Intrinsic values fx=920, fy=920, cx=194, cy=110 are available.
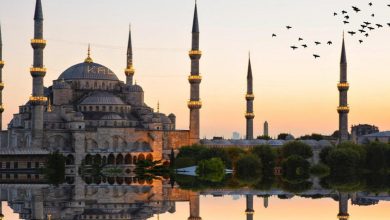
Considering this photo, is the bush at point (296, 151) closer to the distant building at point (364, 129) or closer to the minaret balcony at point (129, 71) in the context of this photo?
the minaret balcony at point (129, 71)

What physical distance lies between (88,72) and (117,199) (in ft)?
196

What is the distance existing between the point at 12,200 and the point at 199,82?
52257 millimetres

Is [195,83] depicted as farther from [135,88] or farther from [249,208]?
[249,208]

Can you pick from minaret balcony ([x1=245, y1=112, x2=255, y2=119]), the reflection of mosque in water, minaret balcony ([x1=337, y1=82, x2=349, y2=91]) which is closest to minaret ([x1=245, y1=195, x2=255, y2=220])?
the reflection of mosque in water

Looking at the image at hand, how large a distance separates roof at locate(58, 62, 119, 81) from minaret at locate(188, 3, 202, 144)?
14093mm

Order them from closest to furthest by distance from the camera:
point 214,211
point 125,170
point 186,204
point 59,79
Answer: point 214,211
point 186,204
point 125,170
point 59,79

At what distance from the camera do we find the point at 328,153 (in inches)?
3457

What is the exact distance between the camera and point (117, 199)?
162 feet

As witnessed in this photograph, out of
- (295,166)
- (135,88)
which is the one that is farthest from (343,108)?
(135,88)

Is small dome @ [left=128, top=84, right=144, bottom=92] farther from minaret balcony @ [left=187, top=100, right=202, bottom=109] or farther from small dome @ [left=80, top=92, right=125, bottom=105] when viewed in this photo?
minaret balcony @ [left=187, top=100, right=202, bottom=109]

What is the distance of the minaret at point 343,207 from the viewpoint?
129 ft

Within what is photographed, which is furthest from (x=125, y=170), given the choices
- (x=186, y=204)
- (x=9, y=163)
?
(x=186, y=204)

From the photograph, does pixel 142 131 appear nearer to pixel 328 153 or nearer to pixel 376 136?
pixel 328 153

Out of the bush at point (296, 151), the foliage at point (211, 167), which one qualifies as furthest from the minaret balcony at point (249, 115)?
the foliage at point (211, 167)
